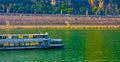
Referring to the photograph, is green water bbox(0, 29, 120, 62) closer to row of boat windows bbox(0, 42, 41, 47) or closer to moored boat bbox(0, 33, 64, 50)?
moored boat bbox(0, 33, 64, 50)

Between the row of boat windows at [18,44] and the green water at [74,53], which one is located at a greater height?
the row of boat windows at [18,44]

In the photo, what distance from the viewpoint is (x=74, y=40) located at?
Answer: 287 feet

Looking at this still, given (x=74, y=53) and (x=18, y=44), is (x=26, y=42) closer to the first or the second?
(x=18, y=44)

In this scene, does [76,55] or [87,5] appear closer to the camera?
[76,55]

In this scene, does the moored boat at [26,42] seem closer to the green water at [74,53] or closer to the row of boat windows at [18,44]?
the row of boat windows at [18,44]

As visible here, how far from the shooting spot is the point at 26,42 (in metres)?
74.1

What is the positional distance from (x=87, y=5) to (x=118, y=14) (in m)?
7.63

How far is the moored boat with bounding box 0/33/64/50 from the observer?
73.7 m

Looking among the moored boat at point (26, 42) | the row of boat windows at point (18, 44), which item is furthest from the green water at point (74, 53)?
the row of boat windows at point (18, 44)

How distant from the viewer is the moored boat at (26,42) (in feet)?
242

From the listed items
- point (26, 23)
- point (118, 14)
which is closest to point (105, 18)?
point (118, 14)

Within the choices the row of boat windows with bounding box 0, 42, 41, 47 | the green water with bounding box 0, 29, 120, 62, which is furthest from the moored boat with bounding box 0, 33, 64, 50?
the green water with bounding box 0, 29, 120, 62

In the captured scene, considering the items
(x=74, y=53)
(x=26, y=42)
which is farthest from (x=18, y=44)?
(x=74, y=53)

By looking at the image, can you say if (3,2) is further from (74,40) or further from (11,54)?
(11,54)
